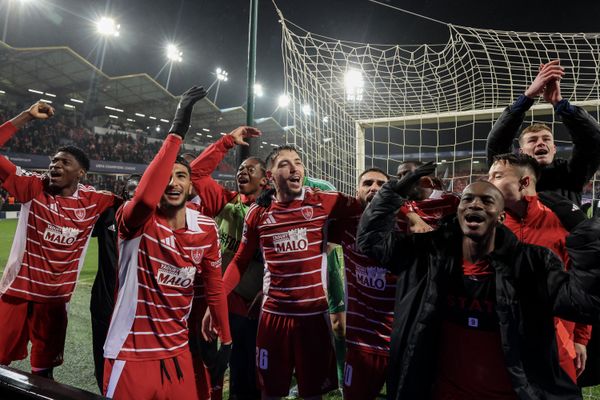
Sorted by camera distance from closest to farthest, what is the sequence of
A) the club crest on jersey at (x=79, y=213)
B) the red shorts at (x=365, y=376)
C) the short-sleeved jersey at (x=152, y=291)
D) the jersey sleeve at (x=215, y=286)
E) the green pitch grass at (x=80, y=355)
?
the short-sleeved jersey at (x=152, y=291) → the jersey sleeve at (x=215, y=286) → the red shorts at (x=365, y=376) → the club crest on jersey at (x=79, y=213) → the green pitch grass at (x=80, y=355)

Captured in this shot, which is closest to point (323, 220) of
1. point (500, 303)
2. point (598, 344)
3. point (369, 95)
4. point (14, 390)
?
point (500, 303)

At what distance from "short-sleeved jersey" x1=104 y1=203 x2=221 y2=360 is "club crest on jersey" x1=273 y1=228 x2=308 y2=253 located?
671 millimetres

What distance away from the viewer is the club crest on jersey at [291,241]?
8.65 ft

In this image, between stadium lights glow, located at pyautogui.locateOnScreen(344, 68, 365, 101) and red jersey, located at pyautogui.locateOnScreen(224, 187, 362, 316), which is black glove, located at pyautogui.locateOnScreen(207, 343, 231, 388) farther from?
stadium lights glow, located at pyautogui.locateOnScreen(344, 68, 365, 101)

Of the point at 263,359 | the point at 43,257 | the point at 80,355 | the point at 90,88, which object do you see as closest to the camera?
the point at 263,359

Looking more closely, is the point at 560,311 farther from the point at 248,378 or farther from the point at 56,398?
the point at 248,378

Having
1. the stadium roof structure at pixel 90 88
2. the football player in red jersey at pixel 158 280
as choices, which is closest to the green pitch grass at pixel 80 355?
the football player in red jersey at pixel 158 280

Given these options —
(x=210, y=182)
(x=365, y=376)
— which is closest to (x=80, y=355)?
(x=210, y=182)

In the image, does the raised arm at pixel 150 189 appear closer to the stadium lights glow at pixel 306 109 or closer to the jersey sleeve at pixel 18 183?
the jersey sleeve at pixel 18 183

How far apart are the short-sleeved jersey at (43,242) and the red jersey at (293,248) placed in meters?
1.27

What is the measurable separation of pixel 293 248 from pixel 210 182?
43.8 inches

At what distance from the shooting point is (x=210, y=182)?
335cm

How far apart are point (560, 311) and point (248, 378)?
85.6 inches

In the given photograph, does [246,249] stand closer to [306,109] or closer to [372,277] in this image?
[372,277]
